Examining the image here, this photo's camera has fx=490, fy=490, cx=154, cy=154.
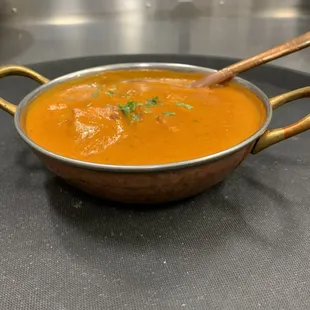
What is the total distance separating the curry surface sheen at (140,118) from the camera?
0.77m

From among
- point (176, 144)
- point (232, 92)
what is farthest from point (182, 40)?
point (176, 144)

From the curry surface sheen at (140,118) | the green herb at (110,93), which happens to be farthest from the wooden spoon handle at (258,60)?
the green herb at (110,93)

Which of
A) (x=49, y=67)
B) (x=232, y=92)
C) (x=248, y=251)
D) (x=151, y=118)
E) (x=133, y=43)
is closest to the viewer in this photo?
(x=248, y=251)

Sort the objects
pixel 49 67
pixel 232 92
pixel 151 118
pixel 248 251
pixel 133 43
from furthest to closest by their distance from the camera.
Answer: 1. pixel 133 43
2. pixel 49 67
3. pixel 232 92
4. pixel 151 118
5. pixel 248 251

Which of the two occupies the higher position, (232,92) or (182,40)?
(232,92)

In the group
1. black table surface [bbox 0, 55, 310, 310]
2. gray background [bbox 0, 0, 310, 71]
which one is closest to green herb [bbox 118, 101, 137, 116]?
black table surface [bbox 0, 55, 310, 310]

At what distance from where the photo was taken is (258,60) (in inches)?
38.1

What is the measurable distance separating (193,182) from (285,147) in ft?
1.10

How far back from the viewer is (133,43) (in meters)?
1.58

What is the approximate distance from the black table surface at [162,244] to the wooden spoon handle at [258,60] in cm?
18

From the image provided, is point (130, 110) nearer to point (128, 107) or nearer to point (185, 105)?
point (128, 107)

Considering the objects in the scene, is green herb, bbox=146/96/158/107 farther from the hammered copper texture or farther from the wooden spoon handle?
the hammered copper texture

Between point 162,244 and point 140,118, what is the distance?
0.24m

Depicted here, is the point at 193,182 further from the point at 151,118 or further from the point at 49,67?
the point at 49,67
